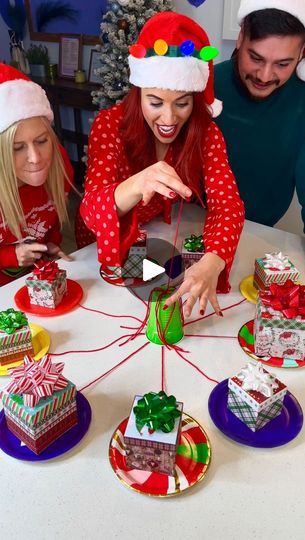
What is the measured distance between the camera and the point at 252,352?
3.08 feet

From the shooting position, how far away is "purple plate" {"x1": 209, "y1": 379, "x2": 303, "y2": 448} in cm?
76

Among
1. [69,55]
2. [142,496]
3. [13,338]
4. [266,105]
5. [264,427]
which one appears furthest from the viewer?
[69,55]

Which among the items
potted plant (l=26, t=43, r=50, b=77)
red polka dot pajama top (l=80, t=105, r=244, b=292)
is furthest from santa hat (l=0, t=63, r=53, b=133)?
potted plant (l=26, t=43, r=50, b=77)

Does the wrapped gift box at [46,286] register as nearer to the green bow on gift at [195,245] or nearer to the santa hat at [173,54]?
the green bow on gift at [195,245]

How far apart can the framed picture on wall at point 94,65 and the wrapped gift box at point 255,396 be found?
2954 millimetres

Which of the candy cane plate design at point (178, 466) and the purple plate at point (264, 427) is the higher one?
the purple plate at point (264, 427)

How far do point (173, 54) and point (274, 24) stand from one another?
0.39m

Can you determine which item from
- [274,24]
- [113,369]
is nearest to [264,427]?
[113,369]

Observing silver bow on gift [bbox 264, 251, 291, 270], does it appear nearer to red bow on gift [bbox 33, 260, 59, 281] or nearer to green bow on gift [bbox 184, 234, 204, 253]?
green bow on gift [bbox 184, 234, 204, 253]

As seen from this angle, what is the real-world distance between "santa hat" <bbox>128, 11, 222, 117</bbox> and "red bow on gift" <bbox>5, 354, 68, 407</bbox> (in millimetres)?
677

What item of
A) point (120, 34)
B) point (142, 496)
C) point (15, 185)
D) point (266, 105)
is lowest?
point (142, 496)

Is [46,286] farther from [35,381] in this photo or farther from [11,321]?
[35,381]

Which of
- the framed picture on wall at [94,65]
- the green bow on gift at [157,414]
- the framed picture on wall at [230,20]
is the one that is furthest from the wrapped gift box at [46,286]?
the framed picture on wall at [94,65]

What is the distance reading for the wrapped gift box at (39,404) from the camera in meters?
0.72
